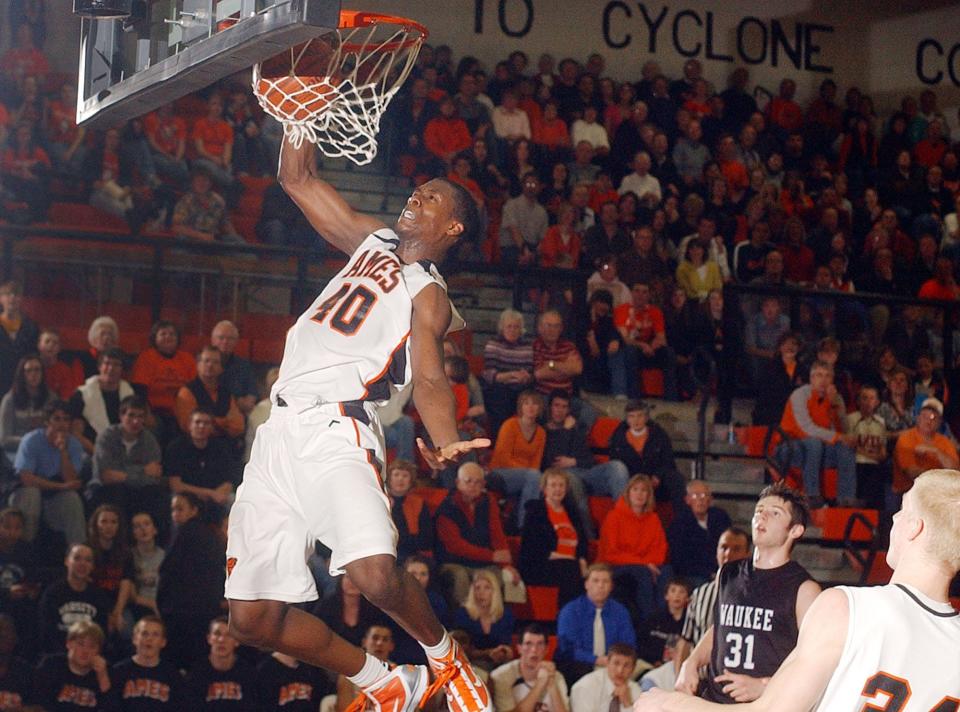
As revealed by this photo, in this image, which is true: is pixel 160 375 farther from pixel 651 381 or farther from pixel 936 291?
pixel 936 291

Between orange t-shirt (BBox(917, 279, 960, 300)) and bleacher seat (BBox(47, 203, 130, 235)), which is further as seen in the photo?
orange t-shirt (BBox(917, 279, 960, 300))

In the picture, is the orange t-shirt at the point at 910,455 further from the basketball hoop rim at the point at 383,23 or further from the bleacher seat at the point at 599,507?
the basketball hoop rim at the point at 383,23

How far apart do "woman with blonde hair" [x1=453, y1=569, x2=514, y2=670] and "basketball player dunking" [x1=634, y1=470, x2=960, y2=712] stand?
5.59 m

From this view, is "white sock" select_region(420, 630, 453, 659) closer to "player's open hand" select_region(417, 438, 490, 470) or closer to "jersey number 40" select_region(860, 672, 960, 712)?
"player's open hand" select_region(417, 438, 490, 470)

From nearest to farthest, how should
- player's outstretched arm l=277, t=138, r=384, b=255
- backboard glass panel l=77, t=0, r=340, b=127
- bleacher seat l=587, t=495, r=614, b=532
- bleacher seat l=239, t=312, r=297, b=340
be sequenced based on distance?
backboard glass panel l=77, t=0, r=340, b=127
player's outstretched arm l=277, t=138, r=384, b=255
bleacher seat l=587, t=495, r=614, b=532
bleacher seat l=239, t=312, r=297, b=340

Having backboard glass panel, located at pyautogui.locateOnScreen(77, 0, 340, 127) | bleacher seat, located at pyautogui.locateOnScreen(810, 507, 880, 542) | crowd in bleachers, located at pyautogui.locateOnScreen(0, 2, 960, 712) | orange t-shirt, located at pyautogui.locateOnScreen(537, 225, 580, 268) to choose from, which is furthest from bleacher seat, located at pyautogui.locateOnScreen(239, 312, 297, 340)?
backboard glass panel, located at pyautogui.locateOnScreen(77, 0, 340, 127)

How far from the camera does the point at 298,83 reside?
202 inches

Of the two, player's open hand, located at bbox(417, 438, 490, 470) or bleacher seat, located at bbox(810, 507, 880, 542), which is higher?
player's open hand, located at bbox(417, 438, 490, 470)

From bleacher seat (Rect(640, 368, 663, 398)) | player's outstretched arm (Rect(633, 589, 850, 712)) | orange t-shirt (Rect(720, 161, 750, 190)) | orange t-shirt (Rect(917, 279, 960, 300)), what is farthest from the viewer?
orange t-shirt (Rect(720, 161, 750, 190))

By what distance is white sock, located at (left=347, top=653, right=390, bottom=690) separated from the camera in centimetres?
513

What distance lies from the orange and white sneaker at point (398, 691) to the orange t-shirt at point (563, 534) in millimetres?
4224

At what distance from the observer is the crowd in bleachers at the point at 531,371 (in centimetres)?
846

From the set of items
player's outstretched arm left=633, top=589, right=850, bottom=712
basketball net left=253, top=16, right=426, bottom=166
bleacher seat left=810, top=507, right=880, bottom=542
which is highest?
basketball net left=253, top=16, right=426, bottom=166

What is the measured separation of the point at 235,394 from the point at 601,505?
2.73 m
